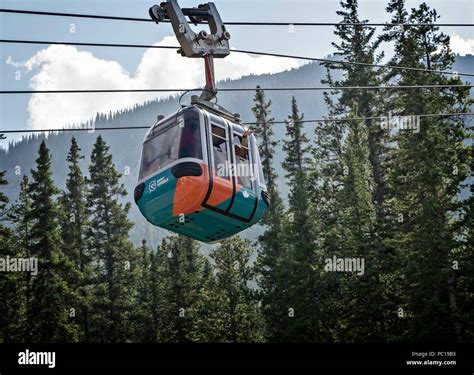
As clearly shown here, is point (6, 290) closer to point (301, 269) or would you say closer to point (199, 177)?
point (301, 269)

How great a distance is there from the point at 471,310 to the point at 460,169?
7.89 metres

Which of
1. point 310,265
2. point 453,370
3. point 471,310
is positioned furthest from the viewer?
point 310,265

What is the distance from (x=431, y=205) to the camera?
38.6 metres

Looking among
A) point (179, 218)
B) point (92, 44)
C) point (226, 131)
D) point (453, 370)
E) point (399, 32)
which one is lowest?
point (453, 370)

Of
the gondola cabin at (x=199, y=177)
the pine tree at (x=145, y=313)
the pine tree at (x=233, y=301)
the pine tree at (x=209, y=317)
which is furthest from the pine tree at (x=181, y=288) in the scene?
the gondola cabin at (x=199, y=177)

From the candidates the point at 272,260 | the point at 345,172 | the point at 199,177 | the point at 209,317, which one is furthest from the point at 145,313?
the point at 199,177

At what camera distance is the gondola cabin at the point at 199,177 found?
589 inches

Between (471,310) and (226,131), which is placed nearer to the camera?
(226,131)

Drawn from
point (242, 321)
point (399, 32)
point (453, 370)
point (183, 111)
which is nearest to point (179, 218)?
point (183, 111)

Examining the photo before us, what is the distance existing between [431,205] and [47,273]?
25909 millimetres

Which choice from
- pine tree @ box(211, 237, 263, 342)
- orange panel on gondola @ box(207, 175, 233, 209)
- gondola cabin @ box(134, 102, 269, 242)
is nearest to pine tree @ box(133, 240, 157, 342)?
pine tree @ box(211, 237, 263, 342)

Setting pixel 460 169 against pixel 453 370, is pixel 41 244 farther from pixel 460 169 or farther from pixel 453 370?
pixel 453 370

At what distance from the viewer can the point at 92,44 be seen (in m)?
17.0

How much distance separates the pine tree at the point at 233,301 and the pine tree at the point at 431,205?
38.5ft
